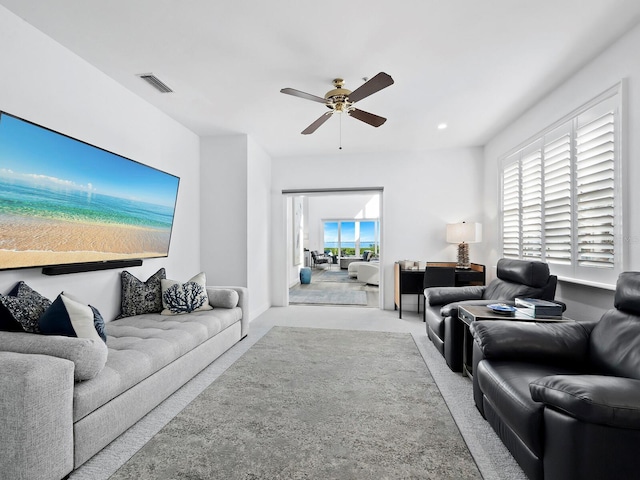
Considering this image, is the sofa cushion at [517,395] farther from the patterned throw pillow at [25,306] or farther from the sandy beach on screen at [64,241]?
the sandy beach on screen at [64,241]

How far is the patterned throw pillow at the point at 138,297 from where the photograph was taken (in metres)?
3.15

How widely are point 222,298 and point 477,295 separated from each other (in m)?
2.88

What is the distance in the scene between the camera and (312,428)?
6.54ft

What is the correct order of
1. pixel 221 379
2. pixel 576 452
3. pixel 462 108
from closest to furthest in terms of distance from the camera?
pixel 576 452 → pixel 221 379 → pixel 462 108

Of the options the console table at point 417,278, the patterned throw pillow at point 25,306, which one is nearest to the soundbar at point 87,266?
the patterned throw pillow at point 25,306

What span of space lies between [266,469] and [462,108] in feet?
12.8

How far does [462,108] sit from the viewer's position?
12.1 feet

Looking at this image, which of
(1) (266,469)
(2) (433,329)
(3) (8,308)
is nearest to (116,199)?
(3) (8,308)

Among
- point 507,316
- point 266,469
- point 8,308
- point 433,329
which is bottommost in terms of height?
point 266,469

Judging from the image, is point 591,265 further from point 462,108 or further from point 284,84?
point 284,84

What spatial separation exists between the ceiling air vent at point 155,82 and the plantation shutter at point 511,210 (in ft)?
13.7

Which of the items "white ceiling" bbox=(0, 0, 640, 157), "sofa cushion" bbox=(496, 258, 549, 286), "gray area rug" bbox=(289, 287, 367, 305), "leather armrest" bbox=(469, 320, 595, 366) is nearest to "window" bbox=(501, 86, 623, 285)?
"sofa cushion" bbox=(496, 258, 549, 286)

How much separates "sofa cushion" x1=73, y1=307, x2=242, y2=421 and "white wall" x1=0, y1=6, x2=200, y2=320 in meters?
0.53

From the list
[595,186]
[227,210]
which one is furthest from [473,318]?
[227,210]
